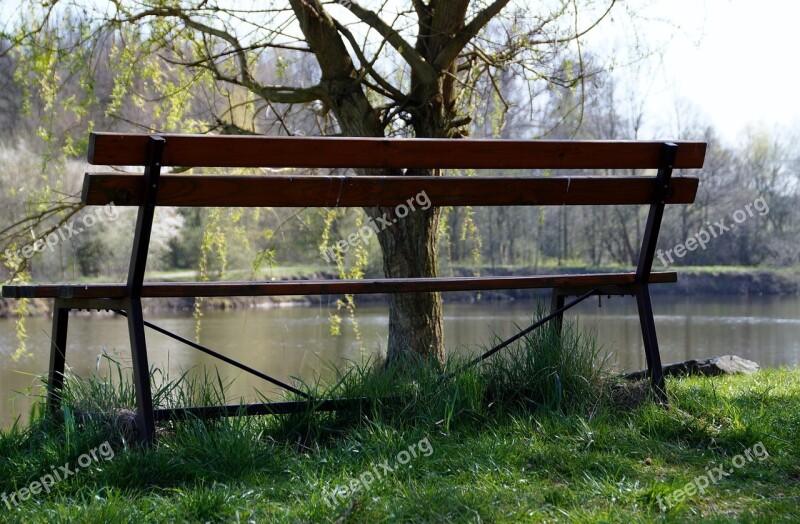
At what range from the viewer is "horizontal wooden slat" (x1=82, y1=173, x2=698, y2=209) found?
3.18 metres

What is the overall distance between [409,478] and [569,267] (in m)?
35.7

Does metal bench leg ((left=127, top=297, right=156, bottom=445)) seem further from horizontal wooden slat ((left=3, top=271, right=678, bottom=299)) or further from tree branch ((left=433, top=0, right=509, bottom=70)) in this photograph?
tree branch ((left=433, top=0, right=509, bottom=70))

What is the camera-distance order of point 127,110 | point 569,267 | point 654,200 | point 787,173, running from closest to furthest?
point 654,200
point 127,110
point 569,267
point 787,173

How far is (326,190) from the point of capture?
344 cm

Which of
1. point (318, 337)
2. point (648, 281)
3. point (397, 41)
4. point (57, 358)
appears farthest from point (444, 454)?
point (318, 337)

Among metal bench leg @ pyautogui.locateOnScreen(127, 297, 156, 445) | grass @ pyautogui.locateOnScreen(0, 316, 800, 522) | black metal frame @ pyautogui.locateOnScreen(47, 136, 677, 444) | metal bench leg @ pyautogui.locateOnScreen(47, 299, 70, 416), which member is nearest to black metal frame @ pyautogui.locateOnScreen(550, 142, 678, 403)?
black metal frame @ pyautogui.locateOnScreen(47, 136, 677, 444)

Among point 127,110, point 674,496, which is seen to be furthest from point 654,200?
point 127,110

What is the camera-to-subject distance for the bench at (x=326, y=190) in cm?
313

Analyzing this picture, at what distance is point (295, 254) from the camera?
32469 mm

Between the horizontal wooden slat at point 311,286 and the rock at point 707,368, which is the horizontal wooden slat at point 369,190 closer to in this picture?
the horizontal wooden slat at point 311,286

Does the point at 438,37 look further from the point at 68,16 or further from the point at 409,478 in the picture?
the point at 409,478

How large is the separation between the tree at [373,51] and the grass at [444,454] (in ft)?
7.34

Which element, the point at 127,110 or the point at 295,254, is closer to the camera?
the point at 127,110

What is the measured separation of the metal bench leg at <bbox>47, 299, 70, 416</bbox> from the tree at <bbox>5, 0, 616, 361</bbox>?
2610 mm
